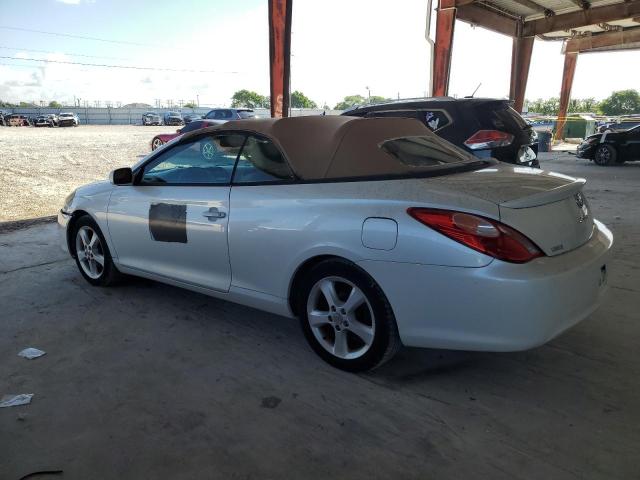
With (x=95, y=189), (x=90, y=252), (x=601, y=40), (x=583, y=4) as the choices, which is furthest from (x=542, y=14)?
(x=90, y=252)

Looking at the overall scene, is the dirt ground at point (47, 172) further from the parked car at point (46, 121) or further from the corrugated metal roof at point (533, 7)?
the parked car at point (46, 121)

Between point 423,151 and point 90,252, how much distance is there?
2.92 metres

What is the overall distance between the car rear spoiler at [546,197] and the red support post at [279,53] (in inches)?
366

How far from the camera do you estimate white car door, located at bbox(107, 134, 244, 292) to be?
329 centimetres

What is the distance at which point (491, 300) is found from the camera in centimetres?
226

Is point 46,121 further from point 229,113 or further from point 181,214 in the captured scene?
point 181,214

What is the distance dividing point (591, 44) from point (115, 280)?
29.7m

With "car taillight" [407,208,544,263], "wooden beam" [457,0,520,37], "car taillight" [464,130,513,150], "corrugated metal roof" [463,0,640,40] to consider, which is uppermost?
"corrugated metal roof" [463,0,640,40]

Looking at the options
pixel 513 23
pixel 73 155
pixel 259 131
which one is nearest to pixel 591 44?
pixel 513 23

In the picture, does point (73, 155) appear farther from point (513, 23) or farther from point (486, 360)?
point (513, 23)

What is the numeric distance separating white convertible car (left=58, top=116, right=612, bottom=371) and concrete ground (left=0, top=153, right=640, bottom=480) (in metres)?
0.30

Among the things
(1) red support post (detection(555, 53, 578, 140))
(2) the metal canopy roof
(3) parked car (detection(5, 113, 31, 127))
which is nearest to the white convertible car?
(2) the metal canopy roof

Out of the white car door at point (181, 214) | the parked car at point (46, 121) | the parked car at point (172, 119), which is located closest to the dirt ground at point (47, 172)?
the white car door at point (181, 214)

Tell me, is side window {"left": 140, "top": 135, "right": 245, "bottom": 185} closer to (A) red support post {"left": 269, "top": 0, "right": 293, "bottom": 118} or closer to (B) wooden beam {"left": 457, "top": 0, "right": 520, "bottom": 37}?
(A) red support post {"left": 269, "top": 0, "right": 293, "bottom": 118}
